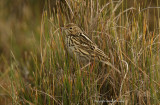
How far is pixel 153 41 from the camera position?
3.79m

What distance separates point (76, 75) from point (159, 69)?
990 millimetres

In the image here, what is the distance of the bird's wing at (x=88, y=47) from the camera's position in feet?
11.9

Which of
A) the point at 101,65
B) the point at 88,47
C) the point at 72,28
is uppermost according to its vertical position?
the point at 72,28

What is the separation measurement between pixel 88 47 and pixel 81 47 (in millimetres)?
96

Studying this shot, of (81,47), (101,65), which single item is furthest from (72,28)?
(101,65)

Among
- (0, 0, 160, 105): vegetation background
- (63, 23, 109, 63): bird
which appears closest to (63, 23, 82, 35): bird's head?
(63, 23, 109, 63): bird

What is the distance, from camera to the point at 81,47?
3738 mm

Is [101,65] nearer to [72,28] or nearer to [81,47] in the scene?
[81,47]

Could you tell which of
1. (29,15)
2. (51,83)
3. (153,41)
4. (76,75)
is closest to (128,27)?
(153,41)

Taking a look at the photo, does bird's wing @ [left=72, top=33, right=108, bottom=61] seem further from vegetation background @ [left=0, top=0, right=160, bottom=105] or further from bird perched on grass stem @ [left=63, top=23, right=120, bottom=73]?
vegetation background @ [left=0, top=0, right=160, bottom=105]

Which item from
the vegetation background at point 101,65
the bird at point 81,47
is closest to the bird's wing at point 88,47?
the bird at point 81,47

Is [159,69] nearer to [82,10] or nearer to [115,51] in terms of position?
[115,51]

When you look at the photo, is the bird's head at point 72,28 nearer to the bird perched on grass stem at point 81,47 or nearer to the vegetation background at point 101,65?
the bird perched on grass stem at point 81,47

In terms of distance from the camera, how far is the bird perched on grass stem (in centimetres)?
365
